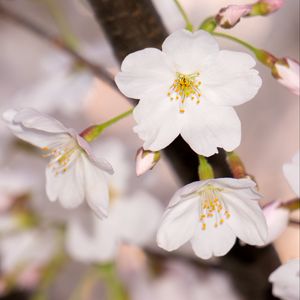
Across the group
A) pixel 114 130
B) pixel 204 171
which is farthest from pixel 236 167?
pixel 114 130

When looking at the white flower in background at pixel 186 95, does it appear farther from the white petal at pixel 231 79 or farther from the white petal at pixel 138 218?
the white petal at pixel 138 218

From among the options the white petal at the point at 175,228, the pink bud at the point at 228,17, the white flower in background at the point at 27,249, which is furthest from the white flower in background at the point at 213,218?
the white flower in background at the point at 27,249

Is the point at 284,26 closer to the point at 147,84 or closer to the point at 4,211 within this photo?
the point at 4,211

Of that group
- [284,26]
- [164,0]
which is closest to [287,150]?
[284,26]

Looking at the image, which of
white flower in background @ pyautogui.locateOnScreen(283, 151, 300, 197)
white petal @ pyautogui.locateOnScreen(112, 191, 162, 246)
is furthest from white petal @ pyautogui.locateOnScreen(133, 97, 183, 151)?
white petal @ pyautogui.locateOnScreen(112, 191, 162, 246)

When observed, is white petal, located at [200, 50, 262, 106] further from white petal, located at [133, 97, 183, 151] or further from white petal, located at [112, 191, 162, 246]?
white petal, located at [112, 191, 162, 246]

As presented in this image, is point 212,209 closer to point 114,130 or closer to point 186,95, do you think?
point 186,95

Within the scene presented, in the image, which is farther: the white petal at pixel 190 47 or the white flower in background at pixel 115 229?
the white flower in background at pixel 115 229
